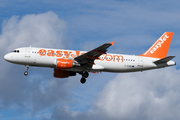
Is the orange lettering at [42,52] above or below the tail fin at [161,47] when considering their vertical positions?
below

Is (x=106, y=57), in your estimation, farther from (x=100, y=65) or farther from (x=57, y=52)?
(x=57, y=52)

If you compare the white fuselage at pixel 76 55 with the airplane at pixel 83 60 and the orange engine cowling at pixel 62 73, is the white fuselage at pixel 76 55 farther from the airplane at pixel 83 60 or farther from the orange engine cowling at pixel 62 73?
the orange engine cowling at pixel 62 73

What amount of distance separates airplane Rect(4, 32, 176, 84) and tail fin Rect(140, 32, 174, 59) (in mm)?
405

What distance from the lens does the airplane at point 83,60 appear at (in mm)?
46000

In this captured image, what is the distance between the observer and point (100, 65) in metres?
47.9

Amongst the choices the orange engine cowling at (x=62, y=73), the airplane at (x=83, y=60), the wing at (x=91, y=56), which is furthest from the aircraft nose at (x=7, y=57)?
the wing at (x=91, y=56)

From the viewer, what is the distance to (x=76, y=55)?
47.6m

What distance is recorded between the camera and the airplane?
4600 cm

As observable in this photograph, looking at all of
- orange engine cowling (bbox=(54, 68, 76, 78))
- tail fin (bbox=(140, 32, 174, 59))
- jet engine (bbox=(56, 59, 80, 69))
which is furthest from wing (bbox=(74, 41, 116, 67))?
tail fin (bbox=(140, 32, 174, 59))

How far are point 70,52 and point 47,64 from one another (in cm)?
402

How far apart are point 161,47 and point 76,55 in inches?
608

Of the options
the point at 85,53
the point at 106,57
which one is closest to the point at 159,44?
the point at 106,57

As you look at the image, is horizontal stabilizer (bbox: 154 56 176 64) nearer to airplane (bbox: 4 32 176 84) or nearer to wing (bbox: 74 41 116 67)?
airplane (bbox: 4 32 176 84)

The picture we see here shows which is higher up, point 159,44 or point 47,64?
point 159,44
